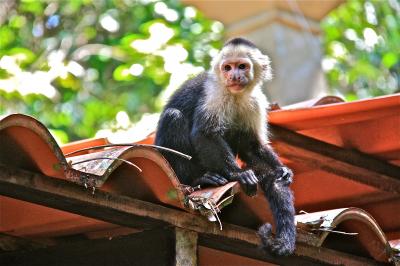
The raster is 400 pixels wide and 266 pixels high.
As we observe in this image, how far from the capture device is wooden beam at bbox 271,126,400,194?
4488mm

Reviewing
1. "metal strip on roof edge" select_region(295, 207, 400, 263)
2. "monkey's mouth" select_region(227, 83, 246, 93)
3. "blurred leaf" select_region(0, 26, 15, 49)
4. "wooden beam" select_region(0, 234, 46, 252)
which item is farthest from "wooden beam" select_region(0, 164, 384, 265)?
"blurred leaf" select_region(0, 26, 15, 49)

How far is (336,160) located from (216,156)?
67 centimetres

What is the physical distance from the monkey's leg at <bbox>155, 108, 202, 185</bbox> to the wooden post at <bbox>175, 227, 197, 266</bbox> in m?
1.06

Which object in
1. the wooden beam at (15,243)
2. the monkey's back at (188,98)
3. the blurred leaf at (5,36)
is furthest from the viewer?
the blurred leaf at (5,36)

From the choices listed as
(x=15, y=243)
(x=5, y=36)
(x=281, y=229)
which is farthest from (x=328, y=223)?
(x=5, y=36)

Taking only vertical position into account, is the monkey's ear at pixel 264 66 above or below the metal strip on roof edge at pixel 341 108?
above

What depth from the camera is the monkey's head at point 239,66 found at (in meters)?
5.01

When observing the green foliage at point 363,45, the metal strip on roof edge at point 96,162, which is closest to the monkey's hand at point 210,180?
the metal strip on roof edge at point 96,162

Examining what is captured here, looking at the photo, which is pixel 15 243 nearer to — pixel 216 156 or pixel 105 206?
pixel 105 206

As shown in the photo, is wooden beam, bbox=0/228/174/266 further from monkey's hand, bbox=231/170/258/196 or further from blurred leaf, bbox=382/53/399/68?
blurred leaf, bbox=382/53/399/68

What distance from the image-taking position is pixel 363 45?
535 inches

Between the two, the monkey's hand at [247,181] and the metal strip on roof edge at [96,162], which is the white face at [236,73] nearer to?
the monkey's hand at [247,181]

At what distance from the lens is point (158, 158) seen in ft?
10.2

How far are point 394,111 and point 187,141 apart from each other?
1.13 metres
